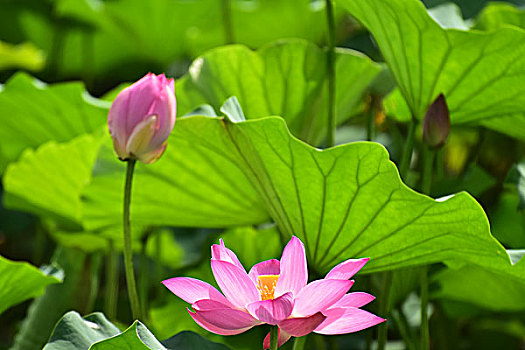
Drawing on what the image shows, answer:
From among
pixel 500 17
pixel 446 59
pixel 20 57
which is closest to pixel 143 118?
pixel 446 59

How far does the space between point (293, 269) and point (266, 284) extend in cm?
6

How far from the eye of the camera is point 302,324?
44 centimetres

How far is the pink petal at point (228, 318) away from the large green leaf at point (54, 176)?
44 centimetres

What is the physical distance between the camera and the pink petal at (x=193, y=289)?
46 centimetres

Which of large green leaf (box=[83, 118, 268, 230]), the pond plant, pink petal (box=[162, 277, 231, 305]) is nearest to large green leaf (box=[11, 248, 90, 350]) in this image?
the pond plant

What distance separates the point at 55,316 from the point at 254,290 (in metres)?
0.56

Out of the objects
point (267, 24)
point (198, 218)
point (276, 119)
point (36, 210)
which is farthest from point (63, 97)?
point (267, 24)

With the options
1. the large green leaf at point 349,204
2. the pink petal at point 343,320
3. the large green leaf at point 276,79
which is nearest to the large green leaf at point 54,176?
the large green leaf at point 276,79

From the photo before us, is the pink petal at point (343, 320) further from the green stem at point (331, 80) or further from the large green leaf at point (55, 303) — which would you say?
the large green leaf at point (55, 303)

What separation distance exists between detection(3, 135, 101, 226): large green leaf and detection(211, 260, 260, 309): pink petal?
44cm

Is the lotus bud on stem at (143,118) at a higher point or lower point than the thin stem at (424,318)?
higher

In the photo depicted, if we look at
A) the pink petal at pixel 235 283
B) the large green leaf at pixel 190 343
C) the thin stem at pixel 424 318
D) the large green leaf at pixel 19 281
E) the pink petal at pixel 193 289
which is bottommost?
the thin stem at pixel 424 318

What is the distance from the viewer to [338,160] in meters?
0.60

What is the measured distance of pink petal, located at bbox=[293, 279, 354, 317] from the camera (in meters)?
0.44
